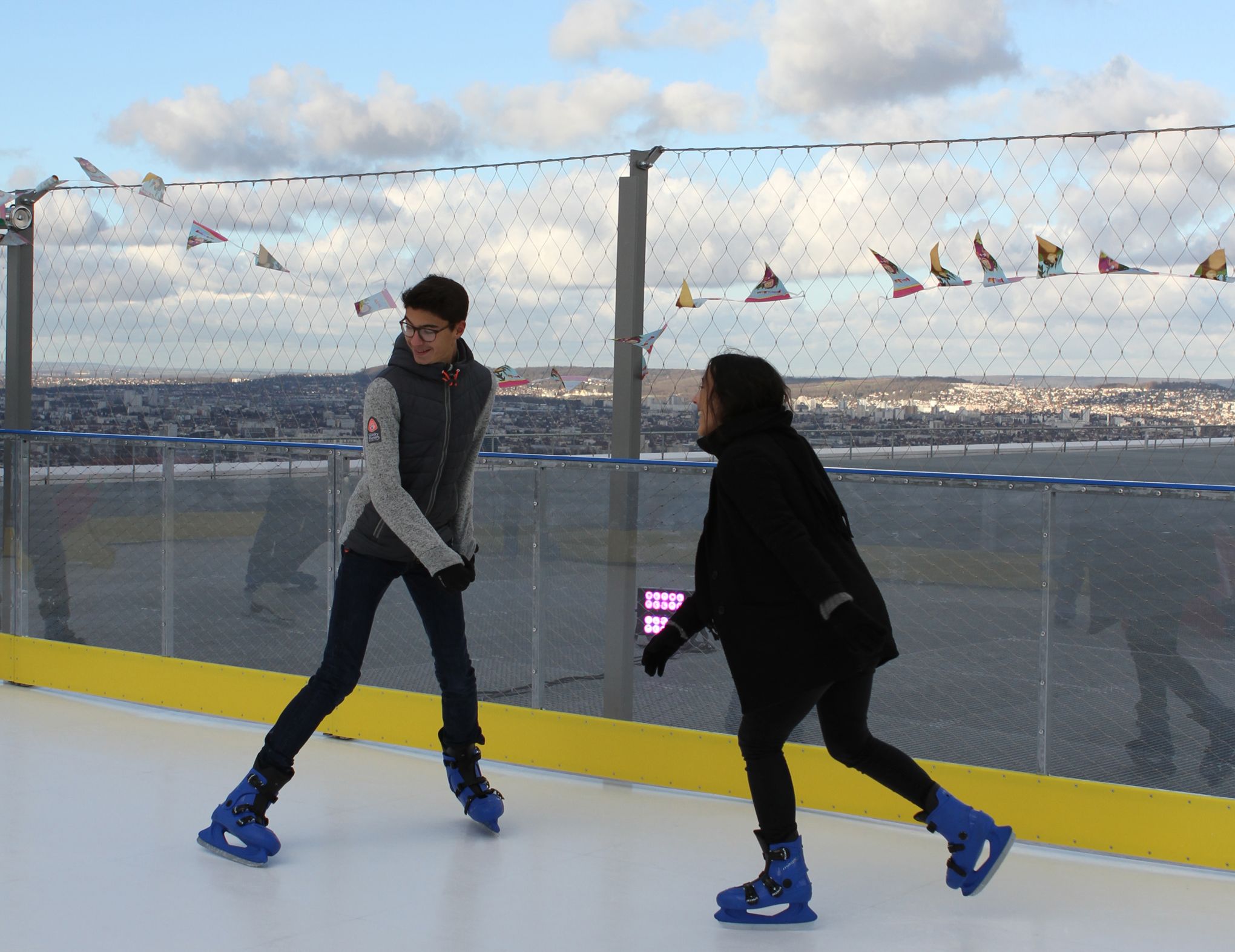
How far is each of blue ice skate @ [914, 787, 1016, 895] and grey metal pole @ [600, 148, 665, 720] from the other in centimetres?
149

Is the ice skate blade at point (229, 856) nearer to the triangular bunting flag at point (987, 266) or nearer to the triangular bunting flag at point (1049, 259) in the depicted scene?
the triangular bunting flag at point (987, 266)

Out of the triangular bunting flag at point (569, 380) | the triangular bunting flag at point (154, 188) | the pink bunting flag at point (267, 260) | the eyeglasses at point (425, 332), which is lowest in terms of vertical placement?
the triangular bunting flag at point (569, 380)

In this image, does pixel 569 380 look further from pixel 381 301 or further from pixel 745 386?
pixel 745 386

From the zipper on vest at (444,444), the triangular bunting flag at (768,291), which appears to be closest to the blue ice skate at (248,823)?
the zipper on vest at (444,444)

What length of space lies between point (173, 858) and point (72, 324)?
342cm

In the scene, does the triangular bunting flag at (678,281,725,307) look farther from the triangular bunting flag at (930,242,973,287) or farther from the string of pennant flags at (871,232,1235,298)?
the triangular bunting flag at (930,242,973,287)

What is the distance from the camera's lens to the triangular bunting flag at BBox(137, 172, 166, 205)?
5363 mm

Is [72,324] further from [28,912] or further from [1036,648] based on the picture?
[1036,648]

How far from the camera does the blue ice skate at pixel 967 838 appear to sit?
287cm

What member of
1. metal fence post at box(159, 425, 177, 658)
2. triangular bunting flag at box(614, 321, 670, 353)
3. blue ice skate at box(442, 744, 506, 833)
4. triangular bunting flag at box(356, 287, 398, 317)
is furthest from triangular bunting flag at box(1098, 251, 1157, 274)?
metal fence post at box(159, 425, 177, 658)

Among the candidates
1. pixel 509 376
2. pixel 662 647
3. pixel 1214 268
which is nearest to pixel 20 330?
pixel 509 376

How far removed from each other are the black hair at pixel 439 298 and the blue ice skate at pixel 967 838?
1732 mm

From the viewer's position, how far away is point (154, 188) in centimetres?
538

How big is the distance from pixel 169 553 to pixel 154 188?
1639 mm
